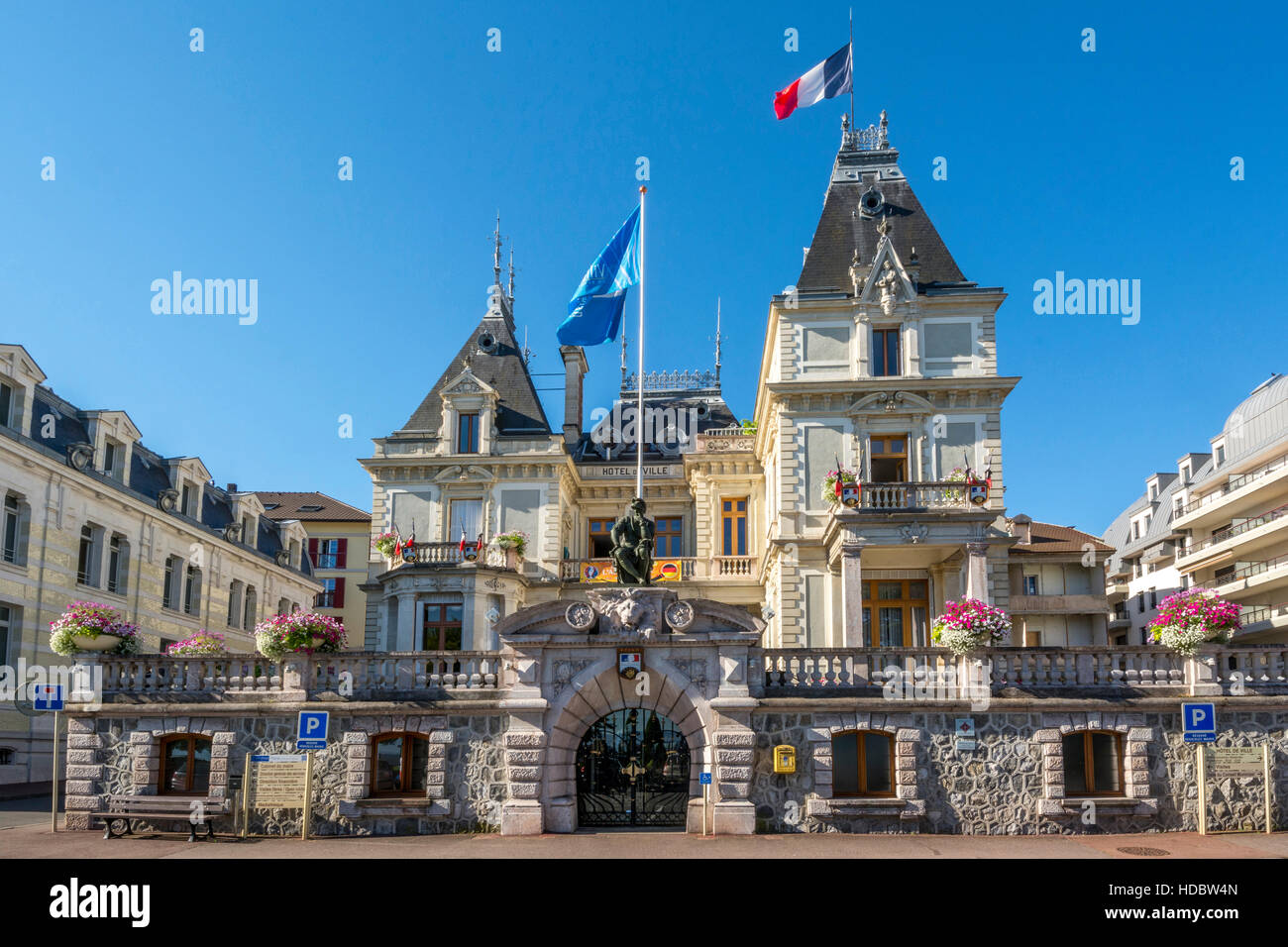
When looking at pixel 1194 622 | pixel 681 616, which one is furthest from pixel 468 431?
pixel 1194 622

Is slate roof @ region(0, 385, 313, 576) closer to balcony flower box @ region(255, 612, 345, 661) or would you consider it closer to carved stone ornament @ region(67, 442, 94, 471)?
carved stone ornament @ region(67, 442, 94, 471)

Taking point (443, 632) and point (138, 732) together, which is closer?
point (138, 732)

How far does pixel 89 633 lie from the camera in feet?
73.0

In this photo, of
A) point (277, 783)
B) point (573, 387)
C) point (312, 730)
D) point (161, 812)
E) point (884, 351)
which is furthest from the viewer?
point (573, 387)

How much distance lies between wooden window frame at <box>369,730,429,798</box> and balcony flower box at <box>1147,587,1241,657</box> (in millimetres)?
14860

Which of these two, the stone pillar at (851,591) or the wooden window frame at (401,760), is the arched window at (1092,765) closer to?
the stone pillar at (851,591)

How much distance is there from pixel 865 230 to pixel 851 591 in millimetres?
13226

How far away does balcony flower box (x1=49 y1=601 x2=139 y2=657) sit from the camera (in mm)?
22156

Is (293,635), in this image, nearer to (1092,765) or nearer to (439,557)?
(1092,765)

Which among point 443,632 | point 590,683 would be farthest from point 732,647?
point 443,632

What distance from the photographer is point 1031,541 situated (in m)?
58.3

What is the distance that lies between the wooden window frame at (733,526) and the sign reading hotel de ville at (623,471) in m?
3.15

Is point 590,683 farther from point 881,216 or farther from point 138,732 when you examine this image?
point 881,216

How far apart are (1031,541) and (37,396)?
47.6 metres
